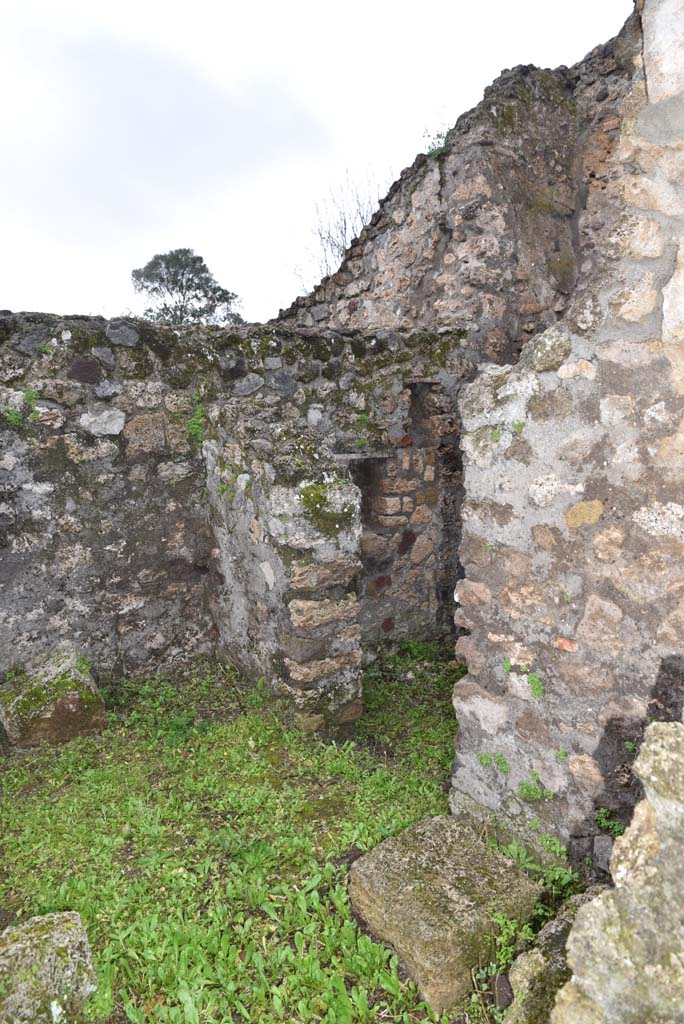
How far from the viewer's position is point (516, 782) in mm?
2699

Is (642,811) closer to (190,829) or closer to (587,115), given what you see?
(190,829)

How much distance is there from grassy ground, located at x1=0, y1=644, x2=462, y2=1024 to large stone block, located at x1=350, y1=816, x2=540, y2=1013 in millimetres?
94

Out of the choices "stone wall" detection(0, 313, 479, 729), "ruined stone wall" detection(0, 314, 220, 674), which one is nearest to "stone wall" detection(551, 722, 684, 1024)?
"stone wall" detection(0, 313, 479, 729)

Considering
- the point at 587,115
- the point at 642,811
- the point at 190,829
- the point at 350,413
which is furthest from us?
the point at 587,115

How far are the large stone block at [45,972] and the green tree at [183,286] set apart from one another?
22.3m

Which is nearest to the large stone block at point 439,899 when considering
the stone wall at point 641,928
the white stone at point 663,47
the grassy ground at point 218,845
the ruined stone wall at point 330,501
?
the grassy ground at point 218,845

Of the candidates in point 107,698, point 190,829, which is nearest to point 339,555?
point 190,829

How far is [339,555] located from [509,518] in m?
1.37

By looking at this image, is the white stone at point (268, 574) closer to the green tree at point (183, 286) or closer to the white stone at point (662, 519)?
the white stone at point (662, 519)

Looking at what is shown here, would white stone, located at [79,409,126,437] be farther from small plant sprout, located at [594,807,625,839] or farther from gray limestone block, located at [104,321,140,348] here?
small plant sprout, located at [594,807,625,839]

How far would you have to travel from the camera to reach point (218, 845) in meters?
2.85

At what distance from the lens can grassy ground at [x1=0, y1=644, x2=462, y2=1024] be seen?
83.7 inches

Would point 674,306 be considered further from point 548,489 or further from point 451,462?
point 451,462

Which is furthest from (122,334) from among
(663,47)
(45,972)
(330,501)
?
(45,972)
